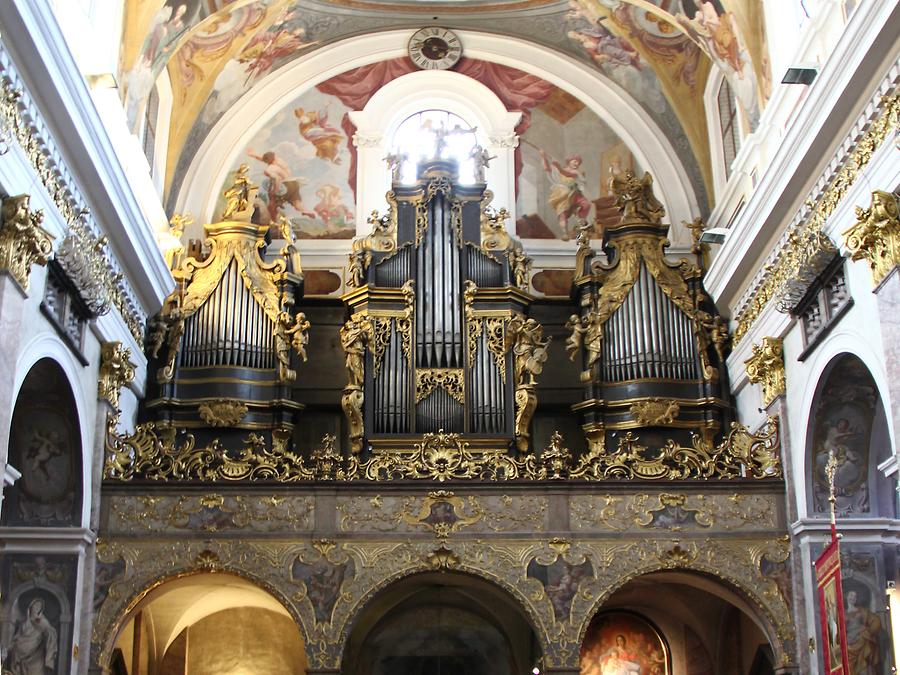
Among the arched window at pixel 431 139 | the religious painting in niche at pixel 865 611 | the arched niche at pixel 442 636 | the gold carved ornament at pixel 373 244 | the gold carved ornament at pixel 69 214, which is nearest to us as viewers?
the gold carved ornament at pixel 69 214

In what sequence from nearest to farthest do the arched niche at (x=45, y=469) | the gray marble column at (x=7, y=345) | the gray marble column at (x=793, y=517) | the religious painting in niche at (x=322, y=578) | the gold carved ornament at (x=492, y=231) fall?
the gray marble column at (x=7, y=345), the arched niche at (x=45, y=469), the gray marble column at (x=793, y=517), the religious painting in niche at (x=322, y=578), the gold carved ornament at (x=492, y=231)

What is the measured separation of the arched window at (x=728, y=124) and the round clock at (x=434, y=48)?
4.28 m

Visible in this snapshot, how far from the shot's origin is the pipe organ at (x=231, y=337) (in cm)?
1816

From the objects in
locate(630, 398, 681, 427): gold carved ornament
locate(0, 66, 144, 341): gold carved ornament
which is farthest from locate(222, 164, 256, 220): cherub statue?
locate(630, 398, 681, 427): gold carved ornament

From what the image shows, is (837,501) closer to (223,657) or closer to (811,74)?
(811,74)

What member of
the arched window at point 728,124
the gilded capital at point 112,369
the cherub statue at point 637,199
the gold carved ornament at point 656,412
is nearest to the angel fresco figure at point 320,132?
the cherub statue at point 637,199

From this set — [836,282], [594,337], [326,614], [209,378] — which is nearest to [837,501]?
[836,282]

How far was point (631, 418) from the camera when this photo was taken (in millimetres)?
18141

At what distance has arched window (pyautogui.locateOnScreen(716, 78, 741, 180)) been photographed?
19.8 m

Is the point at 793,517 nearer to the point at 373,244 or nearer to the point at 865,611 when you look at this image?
the point at 865,611

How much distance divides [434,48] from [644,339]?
634cm

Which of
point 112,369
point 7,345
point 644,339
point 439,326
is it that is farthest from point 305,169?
point 7,345

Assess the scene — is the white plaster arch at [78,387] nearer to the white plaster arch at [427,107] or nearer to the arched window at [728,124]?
the white plaster arch at [427,107]

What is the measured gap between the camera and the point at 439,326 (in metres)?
18.4
